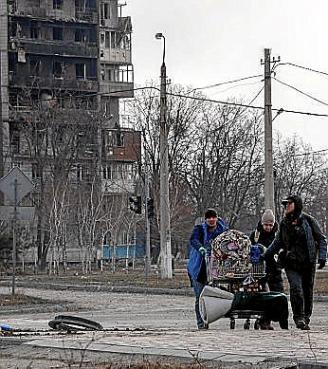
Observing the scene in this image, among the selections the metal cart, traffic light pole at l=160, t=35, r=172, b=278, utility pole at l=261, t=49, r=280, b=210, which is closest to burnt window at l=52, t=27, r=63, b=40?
traffic light pole at l=160, t=35, r=172, b=278

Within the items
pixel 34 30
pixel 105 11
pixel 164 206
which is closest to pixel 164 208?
pixel 164 206

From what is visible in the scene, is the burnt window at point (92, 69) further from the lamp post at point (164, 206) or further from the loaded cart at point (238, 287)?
the loaded cart at point (238, 287)

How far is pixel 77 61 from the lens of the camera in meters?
90.1

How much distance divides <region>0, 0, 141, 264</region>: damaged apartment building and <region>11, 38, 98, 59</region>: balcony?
83mm

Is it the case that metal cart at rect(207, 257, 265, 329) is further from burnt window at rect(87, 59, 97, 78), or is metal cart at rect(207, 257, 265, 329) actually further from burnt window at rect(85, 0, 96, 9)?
burnt window at rect(85, 0, 96, 9)

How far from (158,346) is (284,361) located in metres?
1.82

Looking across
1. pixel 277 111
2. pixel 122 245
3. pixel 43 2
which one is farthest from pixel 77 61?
pixel 277 111

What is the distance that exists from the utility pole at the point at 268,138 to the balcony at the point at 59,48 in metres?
55.6

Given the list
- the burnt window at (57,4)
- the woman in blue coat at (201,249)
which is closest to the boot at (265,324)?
the woman in blue coat at (201,249)

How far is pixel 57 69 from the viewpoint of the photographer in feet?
291

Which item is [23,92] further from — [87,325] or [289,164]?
[87,325]

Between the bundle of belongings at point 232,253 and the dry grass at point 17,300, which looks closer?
the bundle of belongings at point 232,253

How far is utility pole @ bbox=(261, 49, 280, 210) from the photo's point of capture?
32.2 m

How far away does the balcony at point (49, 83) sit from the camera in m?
85.1
